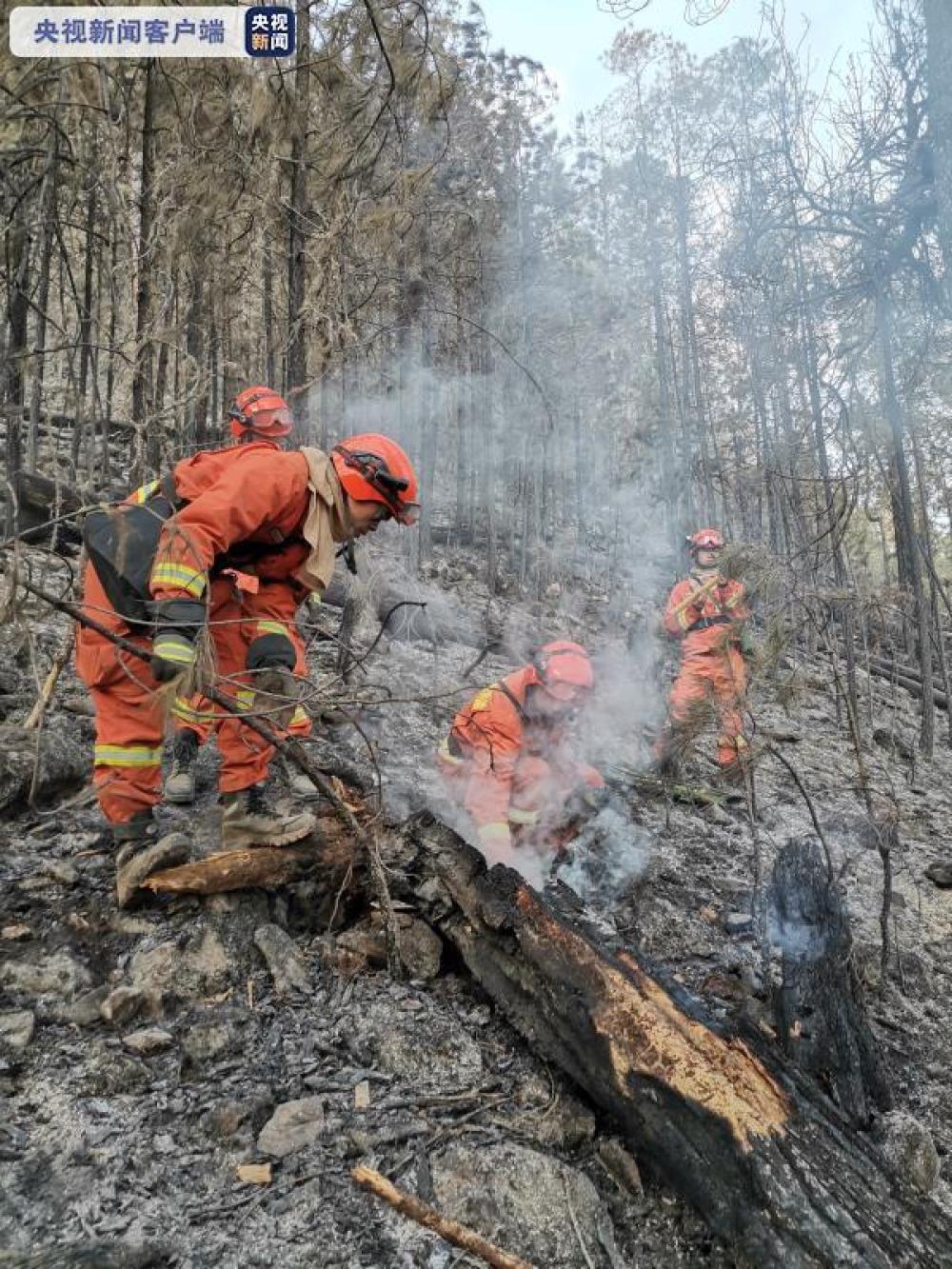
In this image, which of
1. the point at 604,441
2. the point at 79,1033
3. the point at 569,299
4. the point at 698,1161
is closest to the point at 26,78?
the point at 79,1033

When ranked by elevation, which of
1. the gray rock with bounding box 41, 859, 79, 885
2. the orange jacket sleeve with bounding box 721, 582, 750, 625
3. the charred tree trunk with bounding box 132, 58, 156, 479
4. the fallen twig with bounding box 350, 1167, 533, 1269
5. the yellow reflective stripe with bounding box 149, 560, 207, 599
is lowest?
the fallen twig with bounding box 350, 1167, 533, 1269

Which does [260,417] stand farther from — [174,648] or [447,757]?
[447,757]

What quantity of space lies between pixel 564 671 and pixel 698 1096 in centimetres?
221

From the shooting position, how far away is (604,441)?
1741 cm

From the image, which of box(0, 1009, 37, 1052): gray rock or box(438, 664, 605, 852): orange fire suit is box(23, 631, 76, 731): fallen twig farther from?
box(438, 664, 605, 852): orange fire suit

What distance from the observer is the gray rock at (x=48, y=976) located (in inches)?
77.5

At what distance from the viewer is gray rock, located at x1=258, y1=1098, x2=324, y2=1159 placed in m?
1.62

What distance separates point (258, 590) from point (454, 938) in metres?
1.44

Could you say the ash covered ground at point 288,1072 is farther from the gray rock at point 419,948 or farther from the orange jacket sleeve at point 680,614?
the orange jacket sleeve at point 680,614

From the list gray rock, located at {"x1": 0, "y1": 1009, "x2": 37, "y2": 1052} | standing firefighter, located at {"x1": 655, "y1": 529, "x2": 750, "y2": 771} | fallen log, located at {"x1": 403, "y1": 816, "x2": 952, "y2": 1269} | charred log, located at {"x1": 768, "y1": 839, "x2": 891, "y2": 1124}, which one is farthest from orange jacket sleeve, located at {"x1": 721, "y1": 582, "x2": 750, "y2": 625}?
gray rock, located at {"x1": 0, "y1": 1009, "x2": 37, "y2": 1052}

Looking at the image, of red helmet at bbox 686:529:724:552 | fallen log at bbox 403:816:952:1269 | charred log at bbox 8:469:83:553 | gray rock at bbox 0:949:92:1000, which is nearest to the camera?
fallen log at bbox 403:816:952:1269

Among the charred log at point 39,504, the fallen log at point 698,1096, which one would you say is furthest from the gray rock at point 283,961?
the charred log at point 39,504

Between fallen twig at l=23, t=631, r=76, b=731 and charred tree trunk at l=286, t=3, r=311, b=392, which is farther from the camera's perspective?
charred tree trunk at l=286, t=3, r=311, b=392

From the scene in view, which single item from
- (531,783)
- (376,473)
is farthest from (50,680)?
(531,783)
